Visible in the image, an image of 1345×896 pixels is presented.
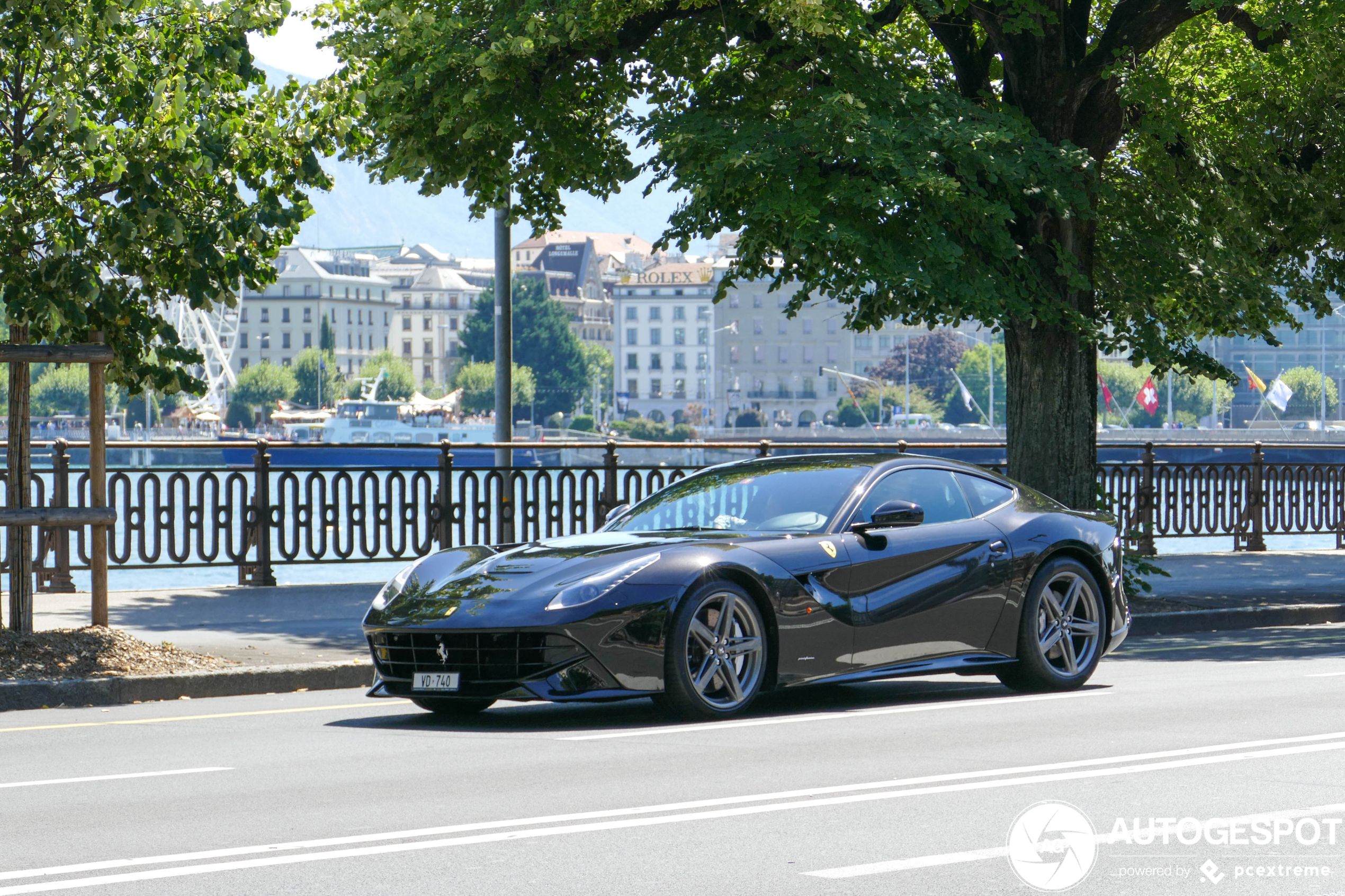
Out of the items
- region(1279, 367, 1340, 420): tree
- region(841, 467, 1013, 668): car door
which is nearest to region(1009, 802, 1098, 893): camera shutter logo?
region(841, 467, 1013, 668): car door

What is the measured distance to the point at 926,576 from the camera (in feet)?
33.3

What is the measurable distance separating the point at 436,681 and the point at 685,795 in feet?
8.17

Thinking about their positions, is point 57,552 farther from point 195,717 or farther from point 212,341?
point 212,341

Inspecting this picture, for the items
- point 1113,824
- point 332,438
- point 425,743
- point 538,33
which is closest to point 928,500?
point 425,743

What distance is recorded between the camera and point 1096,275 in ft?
52.2

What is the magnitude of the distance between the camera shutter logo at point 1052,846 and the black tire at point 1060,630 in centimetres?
385

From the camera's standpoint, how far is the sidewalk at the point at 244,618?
12.4m

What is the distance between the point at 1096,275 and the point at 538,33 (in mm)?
5228

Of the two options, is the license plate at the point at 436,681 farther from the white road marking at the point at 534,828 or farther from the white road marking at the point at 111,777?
the white road marking at the point at 534,828

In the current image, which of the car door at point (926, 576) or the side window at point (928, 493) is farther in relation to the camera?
the side window at point (928, 493)

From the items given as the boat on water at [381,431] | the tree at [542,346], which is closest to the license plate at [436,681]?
the boat on water at [381,431]

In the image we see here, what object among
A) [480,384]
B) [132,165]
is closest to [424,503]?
[132,165]

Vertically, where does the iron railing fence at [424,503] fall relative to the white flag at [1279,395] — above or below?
below

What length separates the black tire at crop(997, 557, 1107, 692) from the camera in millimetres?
10625
